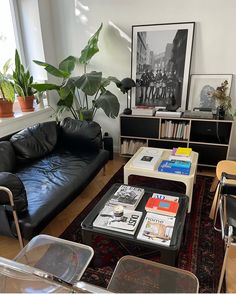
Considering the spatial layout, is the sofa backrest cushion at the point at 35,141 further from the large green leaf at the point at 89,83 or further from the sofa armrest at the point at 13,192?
the sofa armrest at the point at 13,192

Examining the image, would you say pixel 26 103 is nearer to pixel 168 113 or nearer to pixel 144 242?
pixel 168 113

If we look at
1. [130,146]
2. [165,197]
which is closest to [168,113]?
[130,146]

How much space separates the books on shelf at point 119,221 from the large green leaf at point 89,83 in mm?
1472

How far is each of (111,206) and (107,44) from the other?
2414 mm

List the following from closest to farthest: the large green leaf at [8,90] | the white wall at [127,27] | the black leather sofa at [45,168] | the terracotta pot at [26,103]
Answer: the black leather sofa at [45,168] → the large green leaf at [8,90] → the white wall at [127,27] → the terracotta pot at [26,103]

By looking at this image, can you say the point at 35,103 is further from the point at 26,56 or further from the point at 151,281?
the point at 151,281

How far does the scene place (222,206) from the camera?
5.24 feet

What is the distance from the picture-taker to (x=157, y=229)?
56.4 inches

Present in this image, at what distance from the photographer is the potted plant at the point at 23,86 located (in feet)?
8.93

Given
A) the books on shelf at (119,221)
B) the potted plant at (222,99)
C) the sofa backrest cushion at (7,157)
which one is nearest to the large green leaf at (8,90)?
the sofa backrest cushion at (7,157)

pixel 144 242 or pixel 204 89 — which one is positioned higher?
pixel 204 89

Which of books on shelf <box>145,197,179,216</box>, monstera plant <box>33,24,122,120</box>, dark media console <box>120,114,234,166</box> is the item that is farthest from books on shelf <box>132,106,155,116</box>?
books on shelf <box>145,197,179,216</box>

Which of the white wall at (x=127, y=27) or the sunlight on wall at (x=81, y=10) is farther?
the sunlight on wall at (x=81, y=10)

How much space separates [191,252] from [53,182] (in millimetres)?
1245
